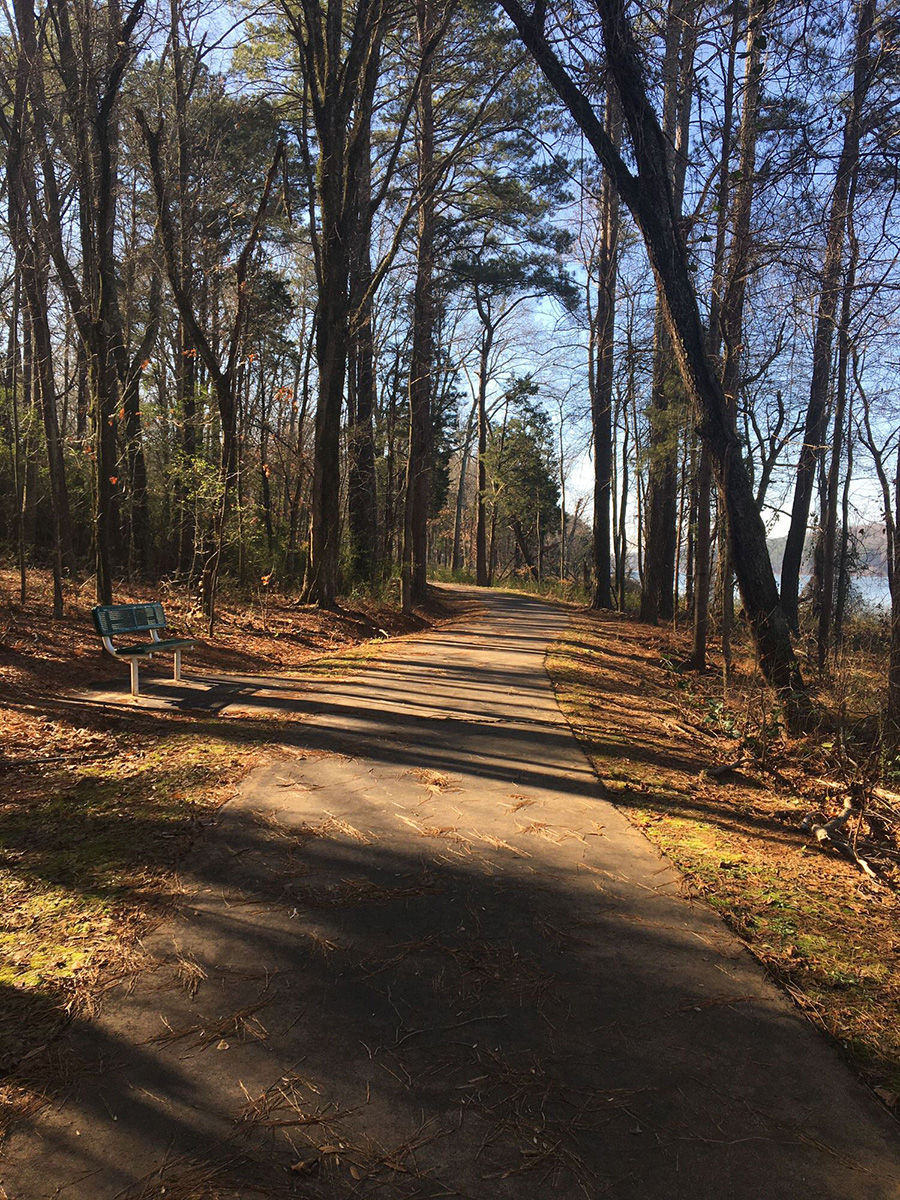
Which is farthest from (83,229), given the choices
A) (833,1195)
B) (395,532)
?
(833,1195)

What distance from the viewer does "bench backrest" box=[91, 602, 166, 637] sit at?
23.9 ft

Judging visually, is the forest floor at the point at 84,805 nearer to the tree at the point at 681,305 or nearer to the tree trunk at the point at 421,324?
the tree at the point at 681,305

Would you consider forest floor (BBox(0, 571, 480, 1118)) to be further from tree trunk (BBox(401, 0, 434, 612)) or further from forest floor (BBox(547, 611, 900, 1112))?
tree trunk (BBox(401, 0, 434, 612))

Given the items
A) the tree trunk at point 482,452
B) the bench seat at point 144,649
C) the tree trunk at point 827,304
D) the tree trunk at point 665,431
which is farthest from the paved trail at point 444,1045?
the tree trunk at point 482,452

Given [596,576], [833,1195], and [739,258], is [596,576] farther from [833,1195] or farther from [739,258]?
[833,1195]

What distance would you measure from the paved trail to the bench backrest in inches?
152

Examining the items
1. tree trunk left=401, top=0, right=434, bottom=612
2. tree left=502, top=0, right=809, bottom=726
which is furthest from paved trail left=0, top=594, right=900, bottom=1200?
tree trunk left=401, top=0, right=434, bottom=612

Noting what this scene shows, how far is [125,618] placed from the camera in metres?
7.87

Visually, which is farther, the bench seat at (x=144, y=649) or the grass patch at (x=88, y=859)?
the bench seat at (x=144, y=649)

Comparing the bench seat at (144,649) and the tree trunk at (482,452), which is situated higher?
the tree trunk at (482,452)

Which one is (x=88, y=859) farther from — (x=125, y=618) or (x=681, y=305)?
(x=681, y=305)

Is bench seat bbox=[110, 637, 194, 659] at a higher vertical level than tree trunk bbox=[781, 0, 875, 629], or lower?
lower

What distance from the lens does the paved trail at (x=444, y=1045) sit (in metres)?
1.95

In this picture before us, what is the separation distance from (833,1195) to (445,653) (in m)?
9.33
